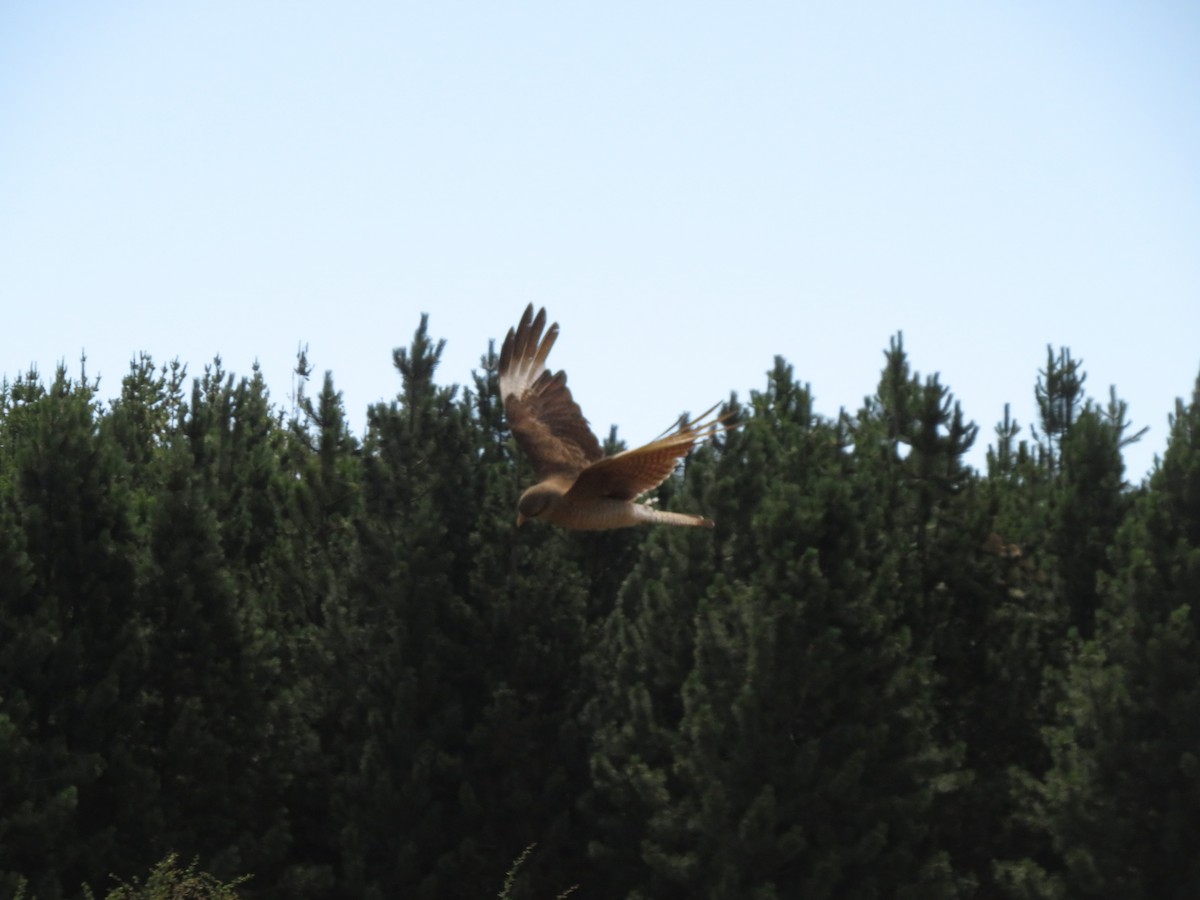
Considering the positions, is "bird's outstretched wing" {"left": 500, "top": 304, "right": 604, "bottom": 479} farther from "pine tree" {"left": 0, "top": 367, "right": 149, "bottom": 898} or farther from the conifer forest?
"pine tree" {"left": 0, "top": 367, "right": 149, "bottom": 898}

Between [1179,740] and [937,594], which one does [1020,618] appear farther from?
[1179,740]

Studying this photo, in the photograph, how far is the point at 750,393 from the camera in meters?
23.9

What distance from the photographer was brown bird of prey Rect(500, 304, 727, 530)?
33.7 ft

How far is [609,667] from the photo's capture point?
22.7 metres

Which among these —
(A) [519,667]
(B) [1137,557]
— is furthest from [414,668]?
(B) [1137,557]

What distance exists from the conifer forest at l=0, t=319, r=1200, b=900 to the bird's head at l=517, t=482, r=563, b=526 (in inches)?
380

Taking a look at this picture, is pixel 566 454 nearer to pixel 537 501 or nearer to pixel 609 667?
pixel 537 501

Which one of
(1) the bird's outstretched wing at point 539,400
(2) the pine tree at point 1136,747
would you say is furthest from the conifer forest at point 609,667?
(1) the bird's outstretched wing at point 539,400

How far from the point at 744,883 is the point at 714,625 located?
2.94 m

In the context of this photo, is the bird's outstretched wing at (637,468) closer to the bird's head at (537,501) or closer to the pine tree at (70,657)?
the bird's head at (537,501)

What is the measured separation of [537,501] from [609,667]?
12696 millimetres

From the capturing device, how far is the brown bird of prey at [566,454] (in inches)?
404

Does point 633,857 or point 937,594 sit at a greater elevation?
point 937,594

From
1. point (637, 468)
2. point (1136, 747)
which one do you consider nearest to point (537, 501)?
point (637, 468)
